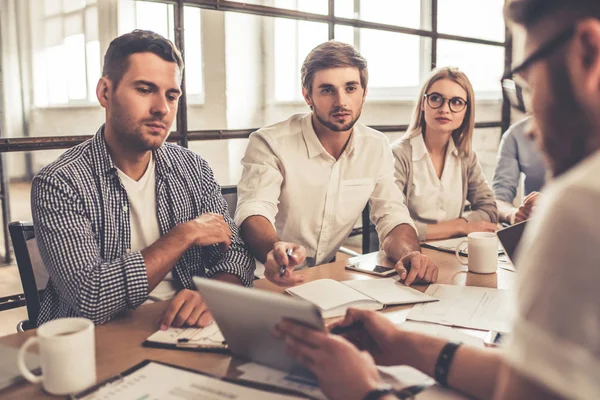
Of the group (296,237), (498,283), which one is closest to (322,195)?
(296,237)

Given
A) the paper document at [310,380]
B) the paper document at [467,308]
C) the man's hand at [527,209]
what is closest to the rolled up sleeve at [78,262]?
the paper document at [310,380]

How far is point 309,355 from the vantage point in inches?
31.7

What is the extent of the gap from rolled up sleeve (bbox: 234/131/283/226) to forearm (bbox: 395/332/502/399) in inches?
39.6

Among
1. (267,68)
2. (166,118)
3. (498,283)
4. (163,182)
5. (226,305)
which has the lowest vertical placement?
(498,283)

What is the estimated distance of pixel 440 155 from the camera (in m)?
2.62

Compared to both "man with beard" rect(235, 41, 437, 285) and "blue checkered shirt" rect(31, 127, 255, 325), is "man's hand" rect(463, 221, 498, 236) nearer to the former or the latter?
"man with beard" rect(235, 41, 437, 285)

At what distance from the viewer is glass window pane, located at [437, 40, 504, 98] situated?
371 cm

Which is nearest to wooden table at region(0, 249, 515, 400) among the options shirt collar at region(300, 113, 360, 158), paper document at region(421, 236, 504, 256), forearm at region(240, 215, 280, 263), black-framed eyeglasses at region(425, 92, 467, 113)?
forearm at region(240, 215, 280, 263)

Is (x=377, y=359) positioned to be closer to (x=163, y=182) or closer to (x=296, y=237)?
(x=163, y=182)

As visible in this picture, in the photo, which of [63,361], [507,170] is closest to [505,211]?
[507,170]

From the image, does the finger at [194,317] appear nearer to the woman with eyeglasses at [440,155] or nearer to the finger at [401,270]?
the finger at [401,270]

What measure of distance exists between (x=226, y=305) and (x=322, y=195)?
132 cm

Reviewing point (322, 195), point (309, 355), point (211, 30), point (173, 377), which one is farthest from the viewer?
point (211, 30)

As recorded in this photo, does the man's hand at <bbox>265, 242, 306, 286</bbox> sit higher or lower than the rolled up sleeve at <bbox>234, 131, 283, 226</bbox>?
lower
